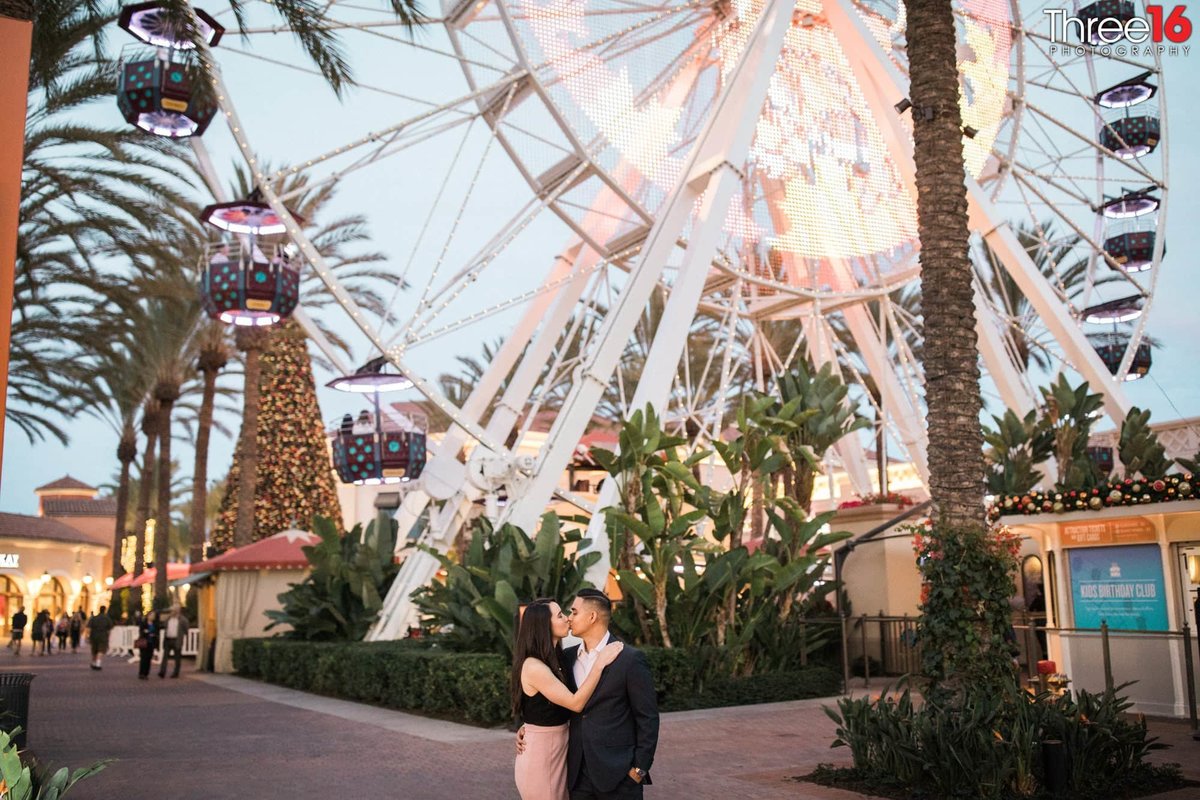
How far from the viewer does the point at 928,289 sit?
998cm

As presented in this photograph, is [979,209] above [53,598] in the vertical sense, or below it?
above

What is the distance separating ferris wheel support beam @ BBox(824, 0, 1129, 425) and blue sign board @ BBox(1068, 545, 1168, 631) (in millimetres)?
8778

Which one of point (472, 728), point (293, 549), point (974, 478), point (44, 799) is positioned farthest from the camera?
point (293, 549)

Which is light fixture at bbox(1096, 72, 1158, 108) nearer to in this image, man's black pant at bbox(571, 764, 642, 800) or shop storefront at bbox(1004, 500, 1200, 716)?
shop storefront at bbox(1004, 500, 1200, 716)

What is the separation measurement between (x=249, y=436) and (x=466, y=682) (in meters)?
18.0

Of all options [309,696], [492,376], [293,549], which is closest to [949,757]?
[309,696]

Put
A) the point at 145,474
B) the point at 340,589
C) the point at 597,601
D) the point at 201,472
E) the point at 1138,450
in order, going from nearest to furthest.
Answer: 1. the point at 597,601
2. the point at 1138,450
3. the point at 340,589
4. the point at 201,472
5. the point at 145,474

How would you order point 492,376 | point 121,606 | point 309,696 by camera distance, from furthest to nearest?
point 121,606 < point 492,376 < point 309,696

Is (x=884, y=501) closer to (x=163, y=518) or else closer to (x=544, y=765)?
(x=544, y=765)

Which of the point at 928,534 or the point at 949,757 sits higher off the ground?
the point at 928,534

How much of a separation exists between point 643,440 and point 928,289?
6.88m

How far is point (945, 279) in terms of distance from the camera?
991 cm

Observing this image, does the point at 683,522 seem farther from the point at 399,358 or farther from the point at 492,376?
the point at 492,376

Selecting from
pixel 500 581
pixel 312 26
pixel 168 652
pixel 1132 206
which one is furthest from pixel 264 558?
pixel 1132 206
